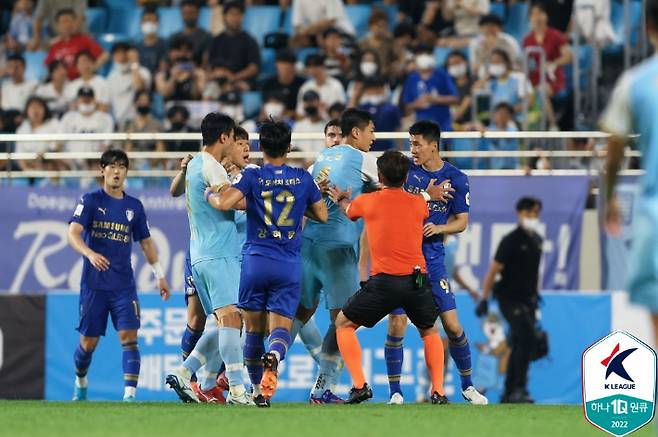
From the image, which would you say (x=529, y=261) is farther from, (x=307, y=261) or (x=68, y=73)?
(x=68, y=73)

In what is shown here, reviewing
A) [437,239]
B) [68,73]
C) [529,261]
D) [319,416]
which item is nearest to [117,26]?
[68,73]

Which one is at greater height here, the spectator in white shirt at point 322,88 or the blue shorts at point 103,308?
the spectator in white shirt at point 322,88

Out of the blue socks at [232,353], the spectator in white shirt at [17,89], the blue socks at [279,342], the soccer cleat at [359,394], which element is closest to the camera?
the blue socks at [279,342]

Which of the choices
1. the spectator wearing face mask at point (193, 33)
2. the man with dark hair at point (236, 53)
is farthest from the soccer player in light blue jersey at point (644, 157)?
the spectator wearing face mask at point (193, 33)

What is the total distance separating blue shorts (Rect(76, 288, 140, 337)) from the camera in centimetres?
1323

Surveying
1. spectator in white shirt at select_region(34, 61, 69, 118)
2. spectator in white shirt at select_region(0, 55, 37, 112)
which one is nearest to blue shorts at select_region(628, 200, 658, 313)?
spectator in white shirt at select_region(34, 61, 69, 118)

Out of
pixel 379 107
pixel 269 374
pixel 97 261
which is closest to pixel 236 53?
pixel 379 107

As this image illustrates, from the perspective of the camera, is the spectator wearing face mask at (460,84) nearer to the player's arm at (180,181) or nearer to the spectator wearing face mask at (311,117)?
the spectator wearing face mask at (311,117)

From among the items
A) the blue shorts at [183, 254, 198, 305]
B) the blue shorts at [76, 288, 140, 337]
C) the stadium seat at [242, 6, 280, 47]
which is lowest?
the blue shorts at [76, 288, 140, 337]

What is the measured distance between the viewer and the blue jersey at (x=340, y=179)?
11.9m

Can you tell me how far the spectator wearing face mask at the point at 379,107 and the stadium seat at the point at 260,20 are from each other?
3938mm

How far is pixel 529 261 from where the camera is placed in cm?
1662

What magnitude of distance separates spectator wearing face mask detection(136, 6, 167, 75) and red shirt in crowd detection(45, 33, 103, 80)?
2.19 ft

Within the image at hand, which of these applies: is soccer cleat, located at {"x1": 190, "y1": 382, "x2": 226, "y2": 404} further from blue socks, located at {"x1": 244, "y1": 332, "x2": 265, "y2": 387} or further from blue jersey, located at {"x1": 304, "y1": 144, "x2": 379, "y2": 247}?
blue jersey, located at {"x1": 304, "y1": 144, "x2": 379, "y2": 247}
